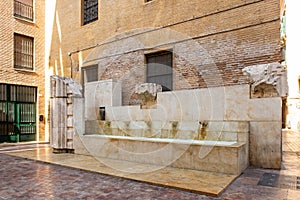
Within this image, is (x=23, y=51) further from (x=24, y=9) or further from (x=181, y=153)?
(x=181, y=153)

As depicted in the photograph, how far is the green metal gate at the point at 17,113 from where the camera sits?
11445 millimetres

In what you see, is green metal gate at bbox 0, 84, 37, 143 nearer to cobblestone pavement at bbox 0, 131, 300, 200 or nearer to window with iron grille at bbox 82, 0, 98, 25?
window with iron grille at bbox 82, 0, 98, 25

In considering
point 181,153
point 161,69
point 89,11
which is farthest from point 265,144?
point 89,11

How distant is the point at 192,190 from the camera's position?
3.75m

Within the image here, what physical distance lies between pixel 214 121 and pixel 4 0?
1156 cm

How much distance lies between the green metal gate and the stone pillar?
573 centimetres

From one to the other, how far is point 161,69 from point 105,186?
247 inches

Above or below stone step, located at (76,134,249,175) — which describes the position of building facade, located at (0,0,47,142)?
above

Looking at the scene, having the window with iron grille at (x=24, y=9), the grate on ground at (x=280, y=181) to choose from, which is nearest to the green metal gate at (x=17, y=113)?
the window with iron grille at (x=24, y=9)

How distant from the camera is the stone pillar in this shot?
7297 millimetres

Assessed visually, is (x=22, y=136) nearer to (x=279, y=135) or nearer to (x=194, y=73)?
(x=194, y=73)

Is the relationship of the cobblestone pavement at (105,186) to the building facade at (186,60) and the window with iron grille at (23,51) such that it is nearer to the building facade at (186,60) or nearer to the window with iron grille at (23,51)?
the building facade at (186,60)

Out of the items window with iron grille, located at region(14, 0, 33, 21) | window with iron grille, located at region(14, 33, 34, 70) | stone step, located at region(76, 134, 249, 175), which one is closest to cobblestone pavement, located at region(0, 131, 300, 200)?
stone step, located at region(76, 134, 249, 175)

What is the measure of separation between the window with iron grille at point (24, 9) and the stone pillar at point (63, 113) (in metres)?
7.19
